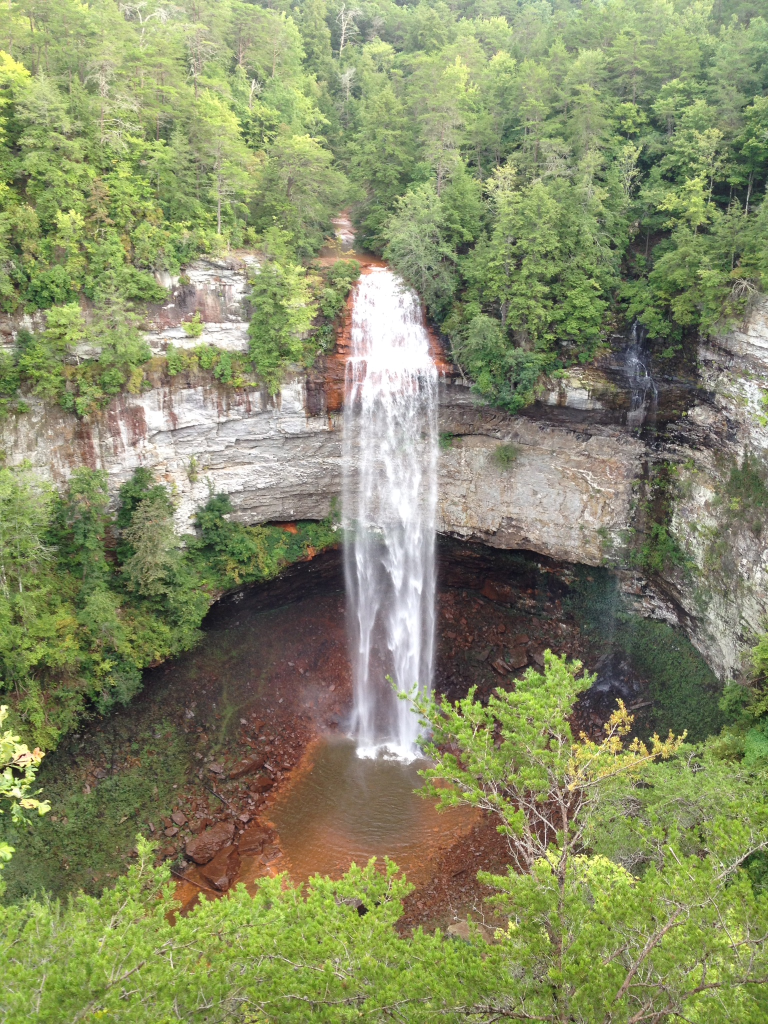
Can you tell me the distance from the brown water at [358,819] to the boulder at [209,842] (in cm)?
128

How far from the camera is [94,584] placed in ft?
57.5

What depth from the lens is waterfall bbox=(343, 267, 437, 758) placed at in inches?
808

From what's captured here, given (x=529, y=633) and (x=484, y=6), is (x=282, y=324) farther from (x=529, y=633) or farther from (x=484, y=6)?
(x=484, y=6)

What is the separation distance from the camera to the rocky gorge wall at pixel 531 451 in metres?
17.5

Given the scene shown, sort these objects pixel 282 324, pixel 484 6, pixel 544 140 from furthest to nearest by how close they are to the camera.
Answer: pixel 484 6, pixel 544 140, pixel 282 324

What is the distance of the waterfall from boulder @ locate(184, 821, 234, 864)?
15.1 ft

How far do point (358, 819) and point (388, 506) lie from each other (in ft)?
30.4

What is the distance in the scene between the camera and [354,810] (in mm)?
17703

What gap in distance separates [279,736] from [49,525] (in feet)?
28.6

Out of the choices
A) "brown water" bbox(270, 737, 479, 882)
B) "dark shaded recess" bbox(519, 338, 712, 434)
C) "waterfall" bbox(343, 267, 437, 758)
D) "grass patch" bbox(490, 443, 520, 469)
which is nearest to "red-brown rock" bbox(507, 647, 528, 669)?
"waterfall" bbox(343, 267, 437, 758)

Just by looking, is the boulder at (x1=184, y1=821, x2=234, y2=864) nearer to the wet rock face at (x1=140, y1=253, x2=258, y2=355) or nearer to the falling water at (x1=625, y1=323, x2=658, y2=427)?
the wet rock face at (x1=140, y1=253, x2=258, y2=355)

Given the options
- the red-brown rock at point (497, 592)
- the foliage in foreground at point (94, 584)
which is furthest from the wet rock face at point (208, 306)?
the red-brown rock at point (497, 592)

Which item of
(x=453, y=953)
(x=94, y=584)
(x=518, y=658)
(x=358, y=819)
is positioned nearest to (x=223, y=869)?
(x=358, y=819)

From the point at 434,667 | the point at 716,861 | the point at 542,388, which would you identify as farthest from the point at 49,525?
the point at 716,861
